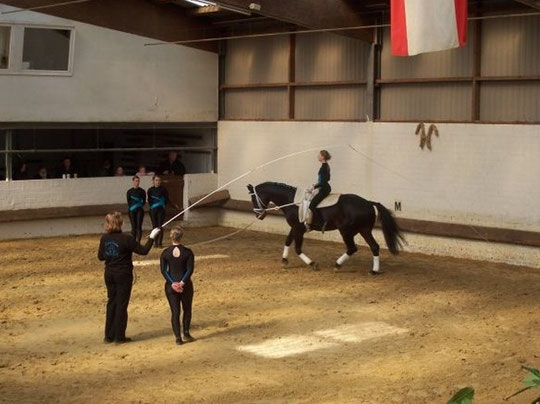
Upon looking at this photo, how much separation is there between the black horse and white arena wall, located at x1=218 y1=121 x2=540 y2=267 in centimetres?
258

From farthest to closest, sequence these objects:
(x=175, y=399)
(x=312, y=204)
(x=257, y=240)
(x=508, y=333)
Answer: (x=257, y=240)
(x=312, y=204)
(x=508, y=333)
(x=175, y=399)

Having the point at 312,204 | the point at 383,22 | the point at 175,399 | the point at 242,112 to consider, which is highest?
the point at 383,22

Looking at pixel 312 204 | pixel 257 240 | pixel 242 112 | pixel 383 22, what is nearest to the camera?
pixel 312 204

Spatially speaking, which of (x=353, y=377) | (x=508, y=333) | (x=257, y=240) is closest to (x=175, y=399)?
(x=353, y=377)

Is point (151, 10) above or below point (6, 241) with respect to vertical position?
above

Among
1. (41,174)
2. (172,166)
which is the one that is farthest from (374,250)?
(41,174)

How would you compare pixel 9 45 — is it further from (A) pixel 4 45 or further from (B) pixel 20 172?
(B) pixel 20 172

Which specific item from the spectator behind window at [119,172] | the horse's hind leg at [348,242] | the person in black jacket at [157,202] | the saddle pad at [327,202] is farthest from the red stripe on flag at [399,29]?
the spectator behind window at [119,172]

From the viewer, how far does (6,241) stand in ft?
61.2

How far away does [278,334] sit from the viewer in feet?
34.8

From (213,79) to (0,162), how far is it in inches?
225

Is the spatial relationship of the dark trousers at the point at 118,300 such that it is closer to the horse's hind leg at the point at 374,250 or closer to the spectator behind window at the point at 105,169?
the horse's hind leg at the point at 374,250

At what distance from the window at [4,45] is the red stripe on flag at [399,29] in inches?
343

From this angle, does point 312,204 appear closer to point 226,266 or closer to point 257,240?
point 226,266
